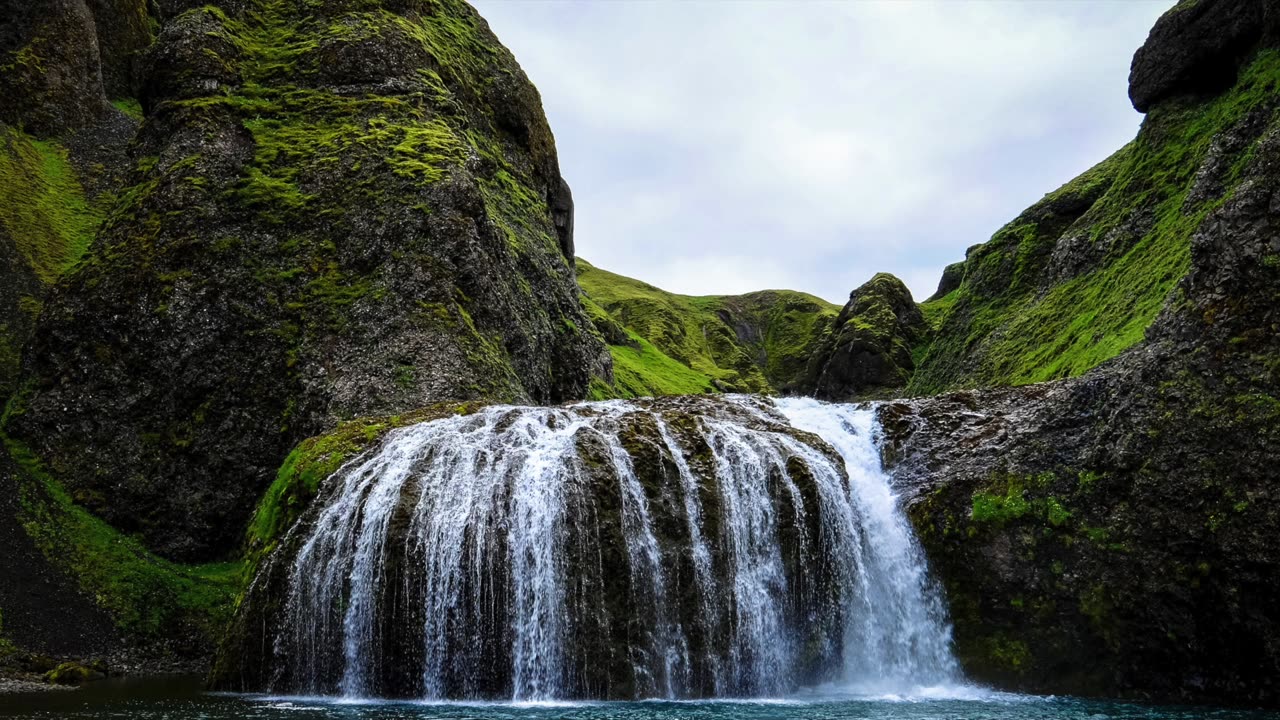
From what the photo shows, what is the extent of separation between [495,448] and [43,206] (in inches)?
1466

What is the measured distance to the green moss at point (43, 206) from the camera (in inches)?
1620

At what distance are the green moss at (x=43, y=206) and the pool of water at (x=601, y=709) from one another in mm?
28771

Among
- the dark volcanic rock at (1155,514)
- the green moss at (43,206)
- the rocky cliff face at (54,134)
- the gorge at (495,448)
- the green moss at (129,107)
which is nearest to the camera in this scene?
the dark volcanic rock at (1155,514)

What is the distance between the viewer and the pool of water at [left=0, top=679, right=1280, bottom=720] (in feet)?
55.0

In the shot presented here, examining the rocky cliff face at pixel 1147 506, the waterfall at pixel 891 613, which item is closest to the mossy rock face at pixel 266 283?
the waterfall at pixel 891 613

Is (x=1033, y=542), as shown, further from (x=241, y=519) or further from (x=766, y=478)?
(x=241, y=519)

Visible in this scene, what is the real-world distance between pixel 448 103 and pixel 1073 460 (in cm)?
4306

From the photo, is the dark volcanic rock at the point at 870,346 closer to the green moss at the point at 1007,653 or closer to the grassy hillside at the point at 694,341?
the grassy hillside at the point at 694,341

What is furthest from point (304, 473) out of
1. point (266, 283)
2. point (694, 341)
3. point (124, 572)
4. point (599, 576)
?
point (694, 341)

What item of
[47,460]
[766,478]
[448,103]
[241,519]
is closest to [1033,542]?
[766,478]

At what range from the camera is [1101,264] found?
5212 centimetres

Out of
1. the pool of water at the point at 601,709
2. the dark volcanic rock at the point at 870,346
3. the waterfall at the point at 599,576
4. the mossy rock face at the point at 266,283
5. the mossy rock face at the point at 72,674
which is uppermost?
the dark volcanic rock at the point at 870,346

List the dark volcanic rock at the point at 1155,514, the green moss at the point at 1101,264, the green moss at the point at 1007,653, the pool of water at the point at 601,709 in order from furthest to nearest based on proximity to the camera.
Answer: the green moss at the point at 1101,264 → the green moss at the point at 1007,653 → the dark volcanic rock at the point at 1155,514 → the pool of water at the point at 601,709

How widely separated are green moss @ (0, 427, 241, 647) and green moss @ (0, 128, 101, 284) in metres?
13.4
